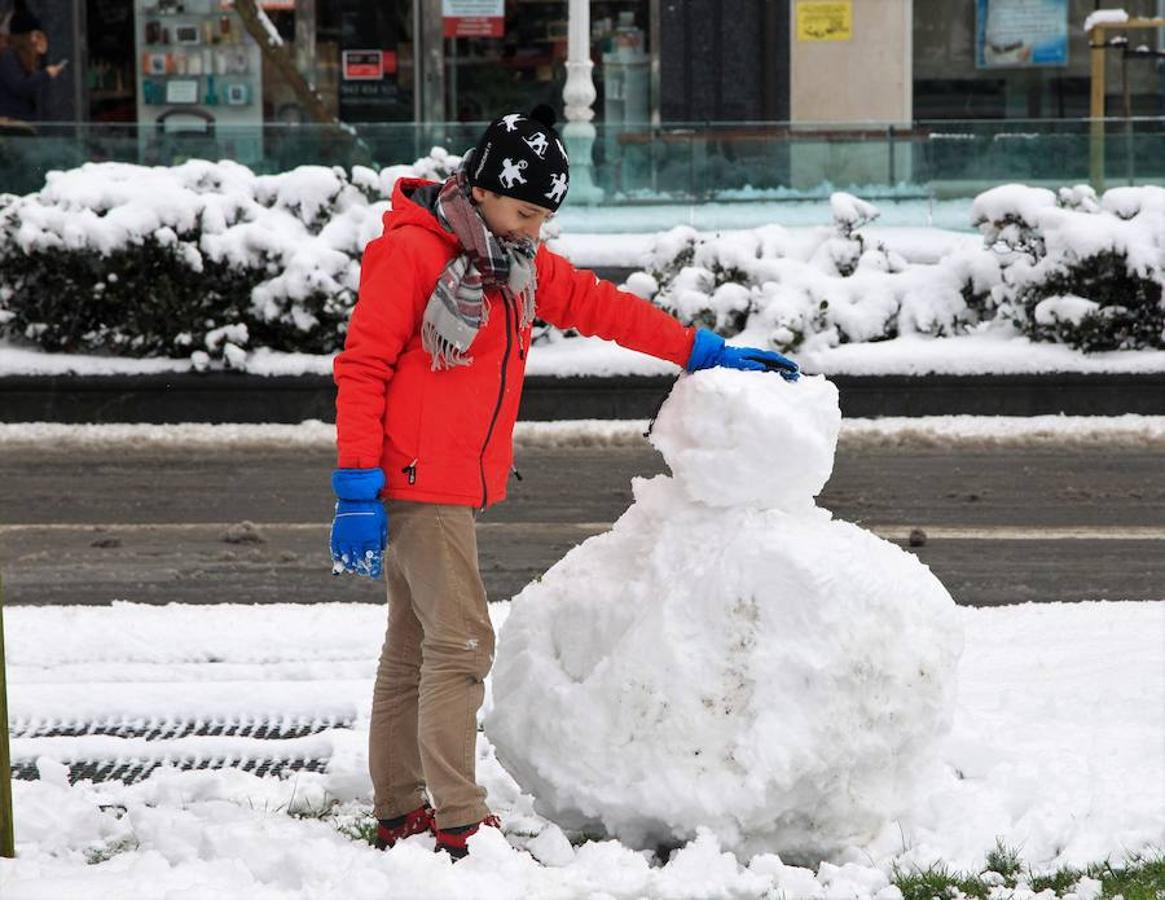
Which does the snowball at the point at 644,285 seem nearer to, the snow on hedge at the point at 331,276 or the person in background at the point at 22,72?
the snow on hedge at the point at 331,276

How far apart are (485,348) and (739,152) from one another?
9.93m

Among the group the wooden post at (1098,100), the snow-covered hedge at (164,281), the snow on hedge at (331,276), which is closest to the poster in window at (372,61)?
the wooden post at (1098,100)

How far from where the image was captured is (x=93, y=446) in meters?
10.9

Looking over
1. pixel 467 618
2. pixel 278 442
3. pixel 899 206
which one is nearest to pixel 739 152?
pixel 899 206

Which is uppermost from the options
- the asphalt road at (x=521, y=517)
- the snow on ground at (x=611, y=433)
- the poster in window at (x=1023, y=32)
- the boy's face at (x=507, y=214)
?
the poster in window at (x=1023, y=32)

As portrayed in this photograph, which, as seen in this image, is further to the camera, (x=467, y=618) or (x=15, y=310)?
(x=15, y=310)

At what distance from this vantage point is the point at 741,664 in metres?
4.16

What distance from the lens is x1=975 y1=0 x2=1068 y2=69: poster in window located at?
2078 centimetres

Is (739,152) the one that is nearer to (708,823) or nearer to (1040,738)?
(1040,738)

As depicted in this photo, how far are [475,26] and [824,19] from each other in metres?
3.62

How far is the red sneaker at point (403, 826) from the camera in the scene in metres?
4.34

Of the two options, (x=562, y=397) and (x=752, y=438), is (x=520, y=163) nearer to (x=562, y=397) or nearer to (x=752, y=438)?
(x=752, y=438)

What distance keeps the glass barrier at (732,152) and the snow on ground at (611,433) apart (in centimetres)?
259

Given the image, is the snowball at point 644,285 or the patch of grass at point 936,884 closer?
the patch of grass at point 936,884
